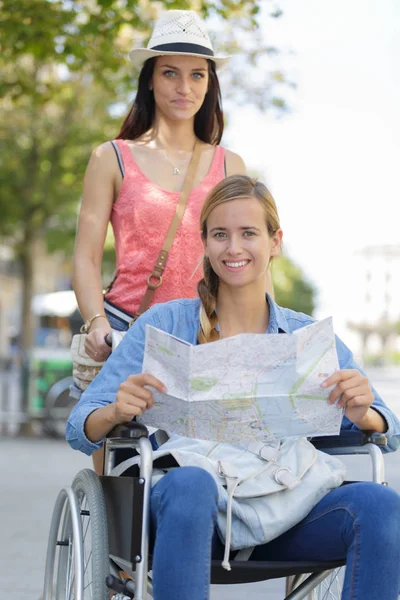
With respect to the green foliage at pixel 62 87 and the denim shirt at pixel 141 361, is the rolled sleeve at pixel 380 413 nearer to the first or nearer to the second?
the denim shirt at pixel 141 361

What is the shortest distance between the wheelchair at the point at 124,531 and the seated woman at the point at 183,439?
0.05 metres

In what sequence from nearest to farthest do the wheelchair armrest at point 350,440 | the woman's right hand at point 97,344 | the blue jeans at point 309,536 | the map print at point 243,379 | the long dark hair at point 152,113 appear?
Result: the blue jeans at point 309,536, the map print at point 243,379, the wheelchair armrest at point 350,440, the woman's right hand at point 97,344, the long dark hair at point 152,113

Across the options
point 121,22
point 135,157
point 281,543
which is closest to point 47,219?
point 121,22

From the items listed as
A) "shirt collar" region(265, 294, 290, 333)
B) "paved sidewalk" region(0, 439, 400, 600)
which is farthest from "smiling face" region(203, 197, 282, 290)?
"paved sidewalk" region(0, 439, 400, 600)

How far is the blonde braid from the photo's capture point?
3.19 meters

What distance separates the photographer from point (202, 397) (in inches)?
108

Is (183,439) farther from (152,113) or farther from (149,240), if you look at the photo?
(152,113)

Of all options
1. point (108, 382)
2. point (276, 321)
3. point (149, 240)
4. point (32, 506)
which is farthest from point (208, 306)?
point (32, 506)

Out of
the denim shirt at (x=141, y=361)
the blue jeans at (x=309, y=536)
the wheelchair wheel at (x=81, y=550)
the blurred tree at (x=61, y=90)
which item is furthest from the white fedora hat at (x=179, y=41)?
the blurred tree at (x=61, y=90)

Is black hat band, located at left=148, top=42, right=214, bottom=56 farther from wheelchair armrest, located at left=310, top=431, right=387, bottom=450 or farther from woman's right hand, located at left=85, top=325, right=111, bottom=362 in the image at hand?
wheelchair armrest, located at left=310, top=431, right=387, bottom=450

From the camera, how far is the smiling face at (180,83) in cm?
400

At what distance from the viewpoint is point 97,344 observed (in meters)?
3.56

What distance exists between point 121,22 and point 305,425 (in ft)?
22.5

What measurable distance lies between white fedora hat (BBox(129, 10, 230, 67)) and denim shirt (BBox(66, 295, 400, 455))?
3.81 feet
